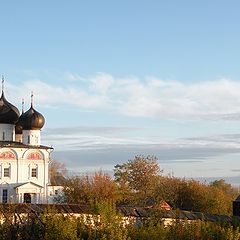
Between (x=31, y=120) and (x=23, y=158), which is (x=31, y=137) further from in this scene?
(x=23, y=158)

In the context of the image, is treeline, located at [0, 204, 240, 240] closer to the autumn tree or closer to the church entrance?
the autumn tree

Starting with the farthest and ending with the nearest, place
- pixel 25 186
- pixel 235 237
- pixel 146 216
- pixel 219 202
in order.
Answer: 1. pixel 25 186
2. pixel 219 202
3. pixel 146 216
4. pixel 235 237

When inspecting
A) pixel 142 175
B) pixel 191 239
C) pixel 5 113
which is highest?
pixel 5 113

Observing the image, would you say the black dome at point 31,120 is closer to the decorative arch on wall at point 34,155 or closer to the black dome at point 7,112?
the black dome at point 7,112

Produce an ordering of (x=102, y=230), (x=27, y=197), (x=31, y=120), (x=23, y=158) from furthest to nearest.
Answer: (x=23, y=158), (x=27, y=197), (x=31, y=120), (x=102, y=230)

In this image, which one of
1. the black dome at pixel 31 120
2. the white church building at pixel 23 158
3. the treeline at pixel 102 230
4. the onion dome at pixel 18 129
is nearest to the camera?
the treeline at pixel 102 230

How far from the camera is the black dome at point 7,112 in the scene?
53.8 m

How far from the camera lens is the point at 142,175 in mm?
53312

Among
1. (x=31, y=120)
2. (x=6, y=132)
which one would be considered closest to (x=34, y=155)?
(x=6, y=132)

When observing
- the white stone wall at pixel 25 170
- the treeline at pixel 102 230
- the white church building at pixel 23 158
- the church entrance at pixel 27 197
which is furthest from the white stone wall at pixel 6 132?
the treeline at pixel 102 230

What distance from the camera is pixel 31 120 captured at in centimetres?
5297

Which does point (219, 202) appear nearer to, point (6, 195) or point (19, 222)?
point (6, 195)

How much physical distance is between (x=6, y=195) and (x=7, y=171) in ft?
6.60

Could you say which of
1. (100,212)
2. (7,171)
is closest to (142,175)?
(7,171)
